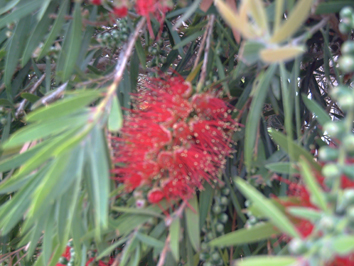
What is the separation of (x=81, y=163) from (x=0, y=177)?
701 millimetres

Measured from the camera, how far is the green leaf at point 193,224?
75 cm

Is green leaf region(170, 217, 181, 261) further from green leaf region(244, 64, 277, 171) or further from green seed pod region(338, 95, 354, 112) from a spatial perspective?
green seed pod region(338, 95, 354, 112)

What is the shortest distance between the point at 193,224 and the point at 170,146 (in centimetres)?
19

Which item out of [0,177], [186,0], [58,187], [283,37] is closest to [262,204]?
[283,37]

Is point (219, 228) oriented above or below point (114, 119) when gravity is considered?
below

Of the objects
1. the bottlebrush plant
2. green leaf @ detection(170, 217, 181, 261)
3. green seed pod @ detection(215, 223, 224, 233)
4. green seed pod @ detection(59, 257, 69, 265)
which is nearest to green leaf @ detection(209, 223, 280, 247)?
the bottlebrush plant

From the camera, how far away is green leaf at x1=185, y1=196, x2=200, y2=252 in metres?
0.75

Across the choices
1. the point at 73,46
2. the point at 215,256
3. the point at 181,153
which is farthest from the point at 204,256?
the point at 73,46

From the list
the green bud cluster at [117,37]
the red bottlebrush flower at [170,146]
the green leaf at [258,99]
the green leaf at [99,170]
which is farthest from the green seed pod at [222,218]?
the green bud cluster at [117,37]

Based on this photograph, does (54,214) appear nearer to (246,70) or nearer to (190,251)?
(190,251)

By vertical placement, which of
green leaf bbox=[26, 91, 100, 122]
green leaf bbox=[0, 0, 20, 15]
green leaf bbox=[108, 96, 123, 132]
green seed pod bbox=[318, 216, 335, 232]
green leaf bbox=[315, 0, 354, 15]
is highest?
green leaf bbox=[0, 0, 20, 15]

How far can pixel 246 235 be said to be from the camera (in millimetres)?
567

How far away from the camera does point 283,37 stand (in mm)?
499

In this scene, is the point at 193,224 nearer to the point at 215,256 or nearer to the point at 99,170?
the point at 215,256
